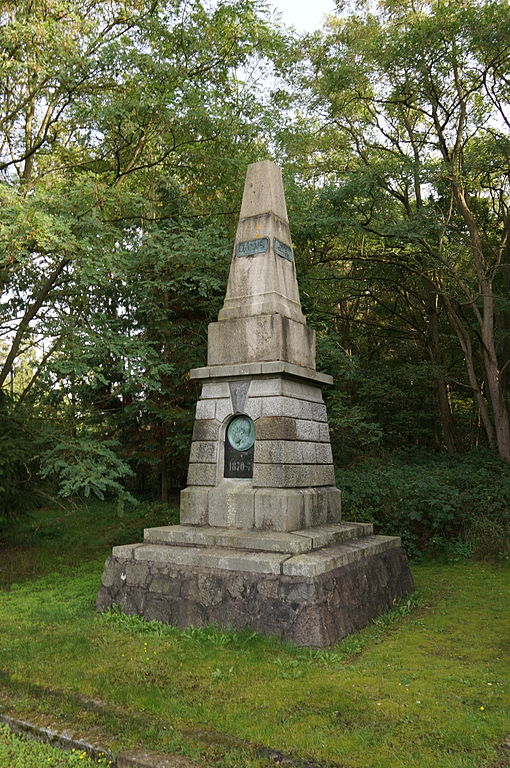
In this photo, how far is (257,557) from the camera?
635 centimetres

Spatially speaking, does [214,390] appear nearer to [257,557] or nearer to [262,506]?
[262,506]

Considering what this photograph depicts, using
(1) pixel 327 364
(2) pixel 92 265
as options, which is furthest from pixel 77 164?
(1) pixel 327 364

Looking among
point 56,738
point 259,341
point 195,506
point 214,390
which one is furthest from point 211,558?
point 259,341

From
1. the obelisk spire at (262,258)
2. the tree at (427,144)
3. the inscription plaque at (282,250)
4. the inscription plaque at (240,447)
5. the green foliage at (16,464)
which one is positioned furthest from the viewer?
the tree at (427,144)

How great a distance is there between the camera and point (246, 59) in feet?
41.8

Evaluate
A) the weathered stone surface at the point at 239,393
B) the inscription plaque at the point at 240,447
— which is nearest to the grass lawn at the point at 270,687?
the inscription plaque at the point at 240,447

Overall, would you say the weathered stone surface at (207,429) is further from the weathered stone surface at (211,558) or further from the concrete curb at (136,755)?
the concrete curb at (136,755)

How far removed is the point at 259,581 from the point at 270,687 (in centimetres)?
141

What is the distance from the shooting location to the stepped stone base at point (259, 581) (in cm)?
595

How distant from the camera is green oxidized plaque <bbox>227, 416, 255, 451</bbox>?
7488 mm

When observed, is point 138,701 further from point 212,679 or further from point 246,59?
point 246,59

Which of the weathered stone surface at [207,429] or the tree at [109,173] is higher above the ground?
the tree at [109,173]

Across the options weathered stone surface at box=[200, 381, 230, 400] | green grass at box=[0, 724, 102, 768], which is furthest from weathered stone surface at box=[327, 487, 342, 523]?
green grass at box=[0, 724, 102, 768]

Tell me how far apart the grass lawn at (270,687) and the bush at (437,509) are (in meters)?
3.20
